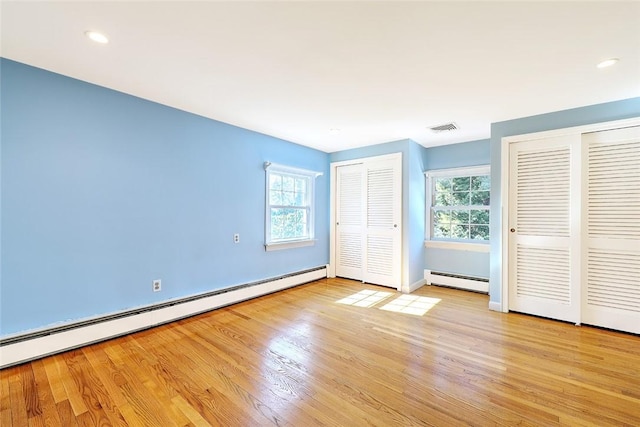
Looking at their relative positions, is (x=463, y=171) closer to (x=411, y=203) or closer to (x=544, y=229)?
(x=411, y=203)

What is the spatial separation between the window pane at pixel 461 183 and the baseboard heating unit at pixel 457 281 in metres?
1.42

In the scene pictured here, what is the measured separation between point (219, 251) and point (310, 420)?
2.33m

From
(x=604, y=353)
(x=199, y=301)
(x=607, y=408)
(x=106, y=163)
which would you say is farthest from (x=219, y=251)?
(x=604, y=353)

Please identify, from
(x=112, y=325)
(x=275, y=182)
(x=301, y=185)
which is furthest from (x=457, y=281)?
(x=112, y=325)

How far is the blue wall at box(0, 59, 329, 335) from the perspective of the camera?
82.7 inches

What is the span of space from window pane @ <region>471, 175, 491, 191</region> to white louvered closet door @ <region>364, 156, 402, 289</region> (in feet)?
3.97

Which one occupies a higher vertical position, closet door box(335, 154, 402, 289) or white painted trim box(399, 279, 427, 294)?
closet door box(335, 154, 402, 289)

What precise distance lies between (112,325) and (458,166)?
4.93 m

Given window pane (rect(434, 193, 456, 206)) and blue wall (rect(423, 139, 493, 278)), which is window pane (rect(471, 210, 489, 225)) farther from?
blue wall (rect(423, 139, 493, 278))

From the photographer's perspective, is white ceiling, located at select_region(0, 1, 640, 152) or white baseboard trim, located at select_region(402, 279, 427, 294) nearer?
white ceiling, located at select_region(0, 1, 640, 152)

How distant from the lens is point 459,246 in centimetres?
425

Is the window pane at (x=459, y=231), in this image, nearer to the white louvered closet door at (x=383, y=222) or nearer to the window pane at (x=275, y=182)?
the white louvered closet door at (x=383, y=222)

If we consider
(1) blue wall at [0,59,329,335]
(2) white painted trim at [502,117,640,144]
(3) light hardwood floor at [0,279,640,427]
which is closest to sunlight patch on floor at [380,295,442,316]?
(3) light hardwood floor at [0,279,640,427]

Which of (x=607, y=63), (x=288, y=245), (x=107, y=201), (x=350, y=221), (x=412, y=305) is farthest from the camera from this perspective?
(x=350, y=221)
